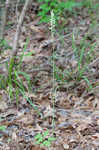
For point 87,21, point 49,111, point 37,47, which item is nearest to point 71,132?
point 49,111

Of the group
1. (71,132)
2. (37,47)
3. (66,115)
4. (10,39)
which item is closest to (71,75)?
(66,115)

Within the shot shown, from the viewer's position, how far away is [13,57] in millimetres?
3666

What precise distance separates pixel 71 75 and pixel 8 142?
149cm

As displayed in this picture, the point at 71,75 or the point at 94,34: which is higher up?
the point at 94,34

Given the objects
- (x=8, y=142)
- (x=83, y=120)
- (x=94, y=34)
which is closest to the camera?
(x=8, y=142)

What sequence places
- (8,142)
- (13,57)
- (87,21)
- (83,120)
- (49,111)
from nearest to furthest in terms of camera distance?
(8,142) → (83,120) → (49,111) → (13,57) → (87,21)

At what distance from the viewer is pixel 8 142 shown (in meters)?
2.89

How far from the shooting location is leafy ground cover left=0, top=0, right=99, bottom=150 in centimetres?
290

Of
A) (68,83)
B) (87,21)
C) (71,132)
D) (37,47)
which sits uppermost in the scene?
(87,21)

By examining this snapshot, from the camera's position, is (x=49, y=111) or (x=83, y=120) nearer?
(x=83, y=120)

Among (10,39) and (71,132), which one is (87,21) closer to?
(10,39)

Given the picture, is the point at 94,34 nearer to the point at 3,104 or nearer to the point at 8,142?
the point at 3,104

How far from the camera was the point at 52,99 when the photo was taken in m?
3.58

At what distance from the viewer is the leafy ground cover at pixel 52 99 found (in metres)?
2.90
